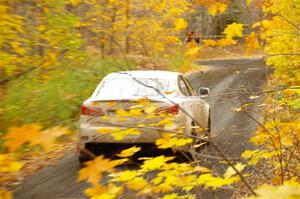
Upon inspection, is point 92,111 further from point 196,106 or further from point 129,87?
point 196,106

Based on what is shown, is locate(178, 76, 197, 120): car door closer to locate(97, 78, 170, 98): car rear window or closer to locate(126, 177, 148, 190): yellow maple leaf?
locate(97, 78, 170, 98): car rear window

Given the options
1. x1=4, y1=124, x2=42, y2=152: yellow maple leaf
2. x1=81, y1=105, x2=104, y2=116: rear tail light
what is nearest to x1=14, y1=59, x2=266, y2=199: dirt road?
x1=81, y1=105, x2=104, y2=116: rear tail light

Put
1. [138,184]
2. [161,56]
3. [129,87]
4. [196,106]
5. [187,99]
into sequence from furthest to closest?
[161,56] < [196,106] < [187,99] < [129,87] < [138,184]

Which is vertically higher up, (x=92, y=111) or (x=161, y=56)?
(x=161, y=56)

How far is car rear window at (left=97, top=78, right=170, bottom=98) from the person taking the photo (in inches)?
261

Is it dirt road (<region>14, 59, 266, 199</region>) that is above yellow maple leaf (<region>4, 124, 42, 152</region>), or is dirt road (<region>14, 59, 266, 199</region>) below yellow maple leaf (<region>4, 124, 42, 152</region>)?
below

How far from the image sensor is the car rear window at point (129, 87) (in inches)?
261

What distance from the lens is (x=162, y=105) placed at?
6.30 meters

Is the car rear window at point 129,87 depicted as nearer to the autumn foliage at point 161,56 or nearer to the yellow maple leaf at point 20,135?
the autumn foliage at point 161,56

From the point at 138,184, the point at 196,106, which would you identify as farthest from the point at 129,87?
the point at 138,184

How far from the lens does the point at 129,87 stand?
6801 mm

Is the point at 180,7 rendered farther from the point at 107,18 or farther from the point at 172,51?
the point at 172,51

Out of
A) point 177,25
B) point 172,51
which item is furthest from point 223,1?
point 172,51

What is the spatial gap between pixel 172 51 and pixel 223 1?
1711cm
